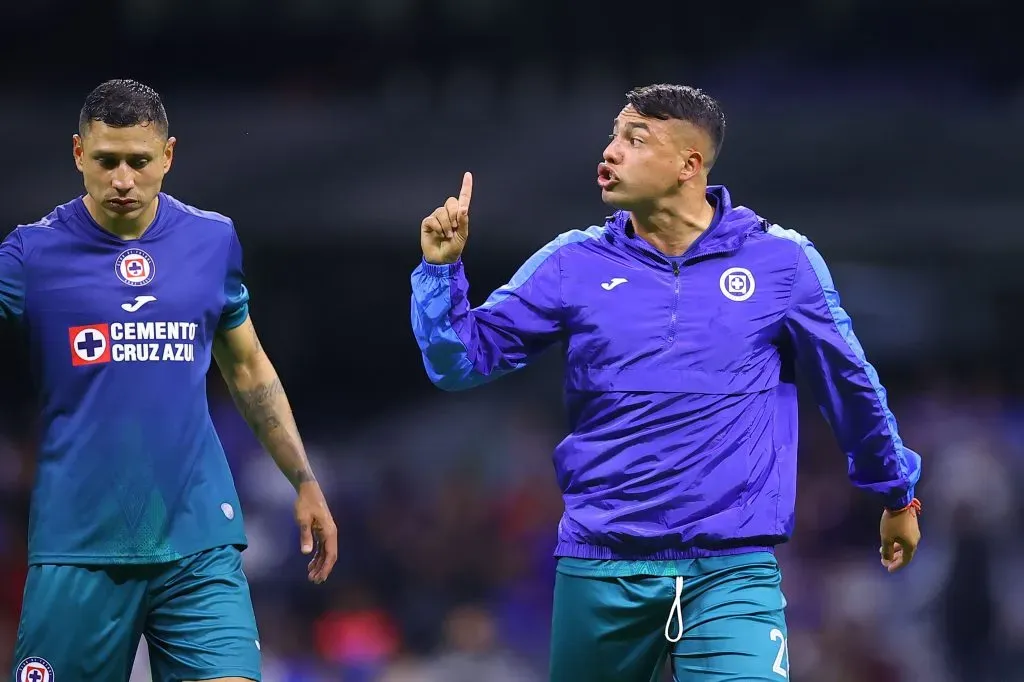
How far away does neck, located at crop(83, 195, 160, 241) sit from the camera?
14.4ft

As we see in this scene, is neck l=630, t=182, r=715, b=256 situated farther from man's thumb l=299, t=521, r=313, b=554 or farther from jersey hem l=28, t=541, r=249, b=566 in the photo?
jersey hem l=28, t=541, r=249, b=566

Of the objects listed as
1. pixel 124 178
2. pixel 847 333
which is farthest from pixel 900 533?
pixel 124 178

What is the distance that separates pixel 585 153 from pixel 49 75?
382 cm

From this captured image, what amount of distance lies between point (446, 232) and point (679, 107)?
0.84 m

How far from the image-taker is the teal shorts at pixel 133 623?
4.22 meters

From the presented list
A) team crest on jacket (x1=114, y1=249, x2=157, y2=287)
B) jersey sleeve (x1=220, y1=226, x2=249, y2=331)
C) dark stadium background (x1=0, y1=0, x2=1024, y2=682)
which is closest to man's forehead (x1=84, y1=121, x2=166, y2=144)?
team crest on jacket (x1=114, y1=249, x2=157, y2=287)

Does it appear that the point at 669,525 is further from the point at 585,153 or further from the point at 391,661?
the point at 585,153

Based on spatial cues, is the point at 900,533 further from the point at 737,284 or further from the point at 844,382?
the point at 737,284

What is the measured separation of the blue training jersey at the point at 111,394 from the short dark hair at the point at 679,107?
141 centimetres

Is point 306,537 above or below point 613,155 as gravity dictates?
below

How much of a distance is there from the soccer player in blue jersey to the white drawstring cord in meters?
1.12

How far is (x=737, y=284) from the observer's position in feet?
15.1

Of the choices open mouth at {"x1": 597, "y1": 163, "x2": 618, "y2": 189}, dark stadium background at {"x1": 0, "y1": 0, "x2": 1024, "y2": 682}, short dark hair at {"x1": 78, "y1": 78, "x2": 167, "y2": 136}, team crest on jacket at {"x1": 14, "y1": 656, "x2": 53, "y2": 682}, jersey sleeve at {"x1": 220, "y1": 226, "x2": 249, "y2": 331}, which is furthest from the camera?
dark stadium background at {"x1": 0, "y1": 0, "x2": 1024, "y2": 682}

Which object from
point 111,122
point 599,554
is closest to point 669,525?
point 599,554
